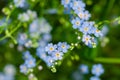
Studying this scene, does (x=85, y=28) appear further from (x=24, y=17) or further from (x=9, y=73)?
(x=9, y=73)

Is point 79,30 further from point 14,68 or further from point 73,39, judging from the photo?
point 14,68

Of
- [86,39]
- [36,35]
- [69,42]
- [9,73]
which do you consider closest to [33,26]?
[36,35]

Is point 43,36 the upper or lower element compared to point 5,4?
lower

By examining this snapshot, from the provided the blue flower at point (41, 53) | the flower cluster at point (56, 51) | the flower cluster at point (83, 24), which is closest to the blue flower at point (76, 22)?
the flower cluster at point (83, 24)

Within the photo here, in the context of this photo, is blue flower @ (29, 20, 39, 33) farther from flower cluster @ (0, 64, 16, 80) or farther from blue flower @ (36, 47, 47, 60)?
flower cluster @ (0, 64, 16, 80)

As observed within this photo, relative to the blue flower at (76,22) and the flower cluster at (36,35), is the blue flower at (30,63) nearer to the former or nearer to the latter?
the flower cluster at (36,35)

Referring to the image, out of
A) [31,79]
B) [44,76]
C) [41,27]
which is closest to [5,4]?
[41,27]

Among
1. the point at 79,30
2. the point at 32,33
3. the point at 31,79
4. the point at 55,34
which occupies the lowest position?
the point at 31,79

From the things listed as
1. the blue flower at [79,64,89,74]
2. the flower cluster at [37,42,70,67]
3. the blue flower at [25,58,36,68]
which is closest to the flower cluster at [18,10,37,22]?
the blue flower at [25,58,36,68]
